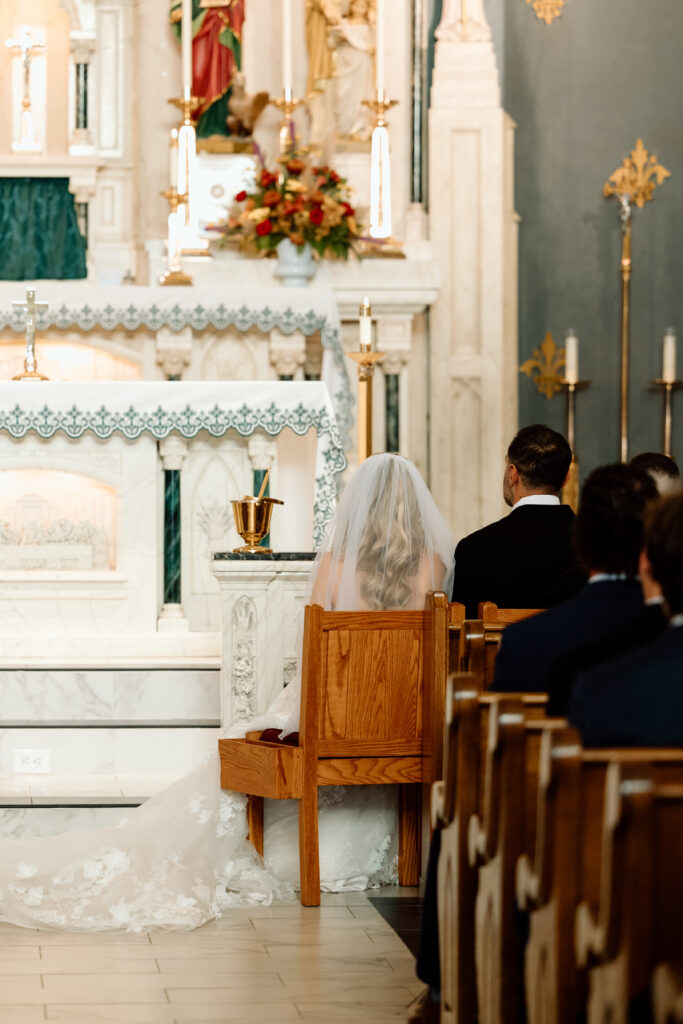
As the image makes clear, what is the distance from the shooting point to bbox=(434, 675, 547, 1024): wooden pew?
2.93 meters

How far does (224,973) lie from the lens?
3.88m

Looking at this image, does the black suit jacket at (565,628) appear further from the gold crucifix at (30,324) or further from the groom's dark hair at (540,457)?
the gold crucifix at (30,324)

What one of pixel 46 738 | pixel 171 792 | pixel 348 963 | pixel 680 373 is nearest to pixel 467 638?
pixel 348 963

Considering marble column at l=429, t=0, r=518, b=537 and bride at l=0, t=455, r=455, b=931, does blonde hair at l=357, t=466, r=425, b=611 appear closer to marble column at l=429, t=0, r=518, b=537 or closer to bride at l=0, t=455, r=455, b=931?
bride at l=0, t=455, r=455, b=931

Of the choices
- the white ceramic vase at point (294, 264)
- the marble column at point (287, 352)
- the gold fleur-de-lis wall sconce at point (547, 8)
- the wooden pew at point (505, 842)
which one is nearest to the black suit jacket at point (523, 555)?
the wooden pew at point (505, 842)

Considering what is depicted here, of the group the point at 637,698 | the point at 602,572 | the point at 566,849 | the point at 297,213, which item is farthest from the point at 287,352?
the point at 566,849

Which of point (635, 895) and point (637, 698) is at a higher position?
point (637, 698)

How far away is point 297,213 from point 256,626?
374 cm

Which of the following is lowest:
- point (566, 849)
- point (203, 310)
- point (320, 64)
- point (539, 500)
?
point (566, 849)

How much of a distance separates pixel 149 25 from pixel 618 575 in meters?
7.46

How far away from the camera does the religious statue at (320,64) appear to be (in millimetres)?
9117

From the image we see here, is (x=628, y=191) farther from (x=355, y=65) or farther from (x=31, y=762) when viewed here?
(x=31, y=762)

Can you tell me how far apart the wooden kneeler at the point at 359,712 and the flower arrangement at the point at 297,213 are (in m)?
4.41

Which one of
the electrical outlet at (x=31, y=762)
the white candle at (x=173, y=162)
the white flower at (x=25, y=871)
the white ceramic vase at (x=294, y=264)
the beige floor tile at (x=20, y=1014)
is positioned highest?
the white candle at (x=173, y=162)
